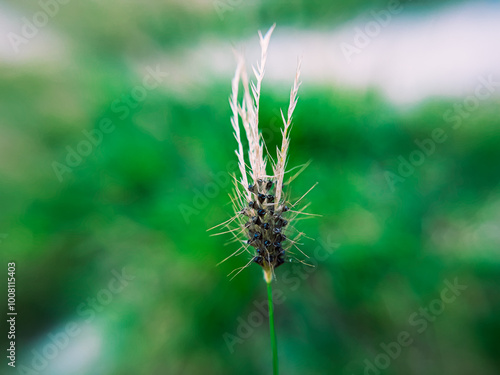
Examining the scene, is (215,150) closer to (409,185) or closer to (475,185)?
(409,185)

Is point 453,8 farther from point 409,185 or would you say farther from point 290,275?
point 290,275

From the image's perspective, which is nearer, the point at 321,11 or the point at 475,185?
the point at 475,185

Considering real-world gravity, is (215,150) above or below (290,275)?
above

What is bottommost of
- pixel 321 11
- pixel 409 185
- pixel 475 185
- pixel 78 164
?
pixel 475 185

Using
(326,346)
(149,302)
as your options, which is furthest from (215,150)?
(326,346)

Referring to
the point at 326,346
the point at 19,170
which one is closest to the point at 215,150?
the point at 19,170

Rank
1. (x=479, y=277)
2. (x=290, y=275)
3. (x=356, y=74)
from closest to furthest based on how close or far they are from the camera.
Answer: (x=479, y=277), (x=290, y=275), (x=356, y=74)

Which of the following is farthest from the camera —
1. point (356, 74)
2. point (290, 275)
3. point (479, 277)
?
point (356, 74)
